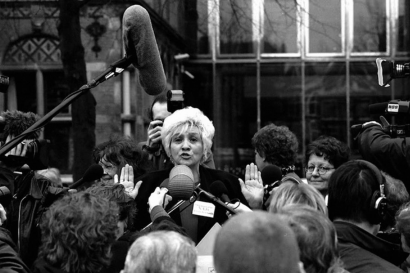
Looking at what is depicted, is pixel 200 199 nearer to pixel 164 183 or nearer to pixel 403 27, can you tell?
pixel 164 183

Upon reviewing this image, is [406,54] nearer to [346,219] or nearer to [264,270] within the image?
[346,219]

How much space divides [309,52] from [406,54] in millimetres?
2358

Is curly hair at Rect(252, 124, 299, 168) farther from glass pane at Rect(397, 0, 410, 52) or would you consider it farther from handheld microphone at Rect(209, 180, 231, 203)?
glass pane at Rect(397, 0, 410, 52)

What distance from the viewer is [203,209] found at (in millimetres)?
4348

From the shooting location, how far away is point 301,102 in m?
18.5

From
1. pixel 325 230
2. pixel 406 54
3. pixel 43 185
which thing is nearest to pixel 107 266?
pixel 325 230

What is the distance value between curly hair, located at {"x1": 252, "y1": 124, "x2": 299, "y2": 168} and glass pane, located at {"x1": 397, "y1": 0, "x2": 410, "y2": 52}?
45.4 feet

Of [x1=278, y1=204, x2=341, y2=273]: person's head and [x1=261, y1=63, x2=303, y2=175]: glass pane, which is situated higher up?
[x1=261, y1=63, x2=303, y2=175]: glass pane

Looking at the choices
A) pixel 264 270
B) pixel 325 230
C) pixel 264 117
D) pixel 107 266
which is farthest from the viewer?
pixel 264 117

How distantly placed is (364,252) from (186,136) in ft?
5.93

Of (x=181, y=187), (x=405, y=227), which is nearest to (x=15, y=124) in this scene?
(x=181, y=187)

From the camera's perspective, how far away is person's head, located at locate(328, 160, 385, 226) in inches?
144

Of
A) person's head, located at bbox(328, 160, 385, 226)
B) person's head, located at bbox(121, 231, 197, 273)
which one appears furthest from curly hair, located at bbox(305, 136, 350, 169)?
person's head, located at bbox(121, 231, 197, 273)

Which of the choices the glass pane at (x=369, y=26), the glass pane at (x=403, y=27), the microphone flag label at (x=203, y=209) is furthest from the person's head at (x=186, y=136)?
the glass pane at (x=403, y=27)
